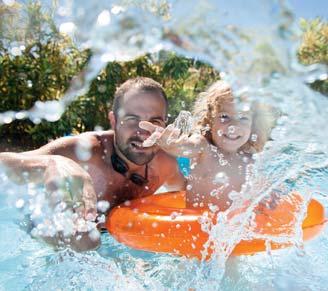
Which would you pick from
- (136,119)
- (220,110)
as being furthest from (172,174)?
(220,110)

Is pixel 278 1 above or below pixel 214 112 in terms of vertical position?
above

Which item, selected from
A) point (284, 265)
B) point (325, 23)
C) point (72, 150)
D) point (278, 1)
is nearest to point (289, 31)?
point (278, 1)

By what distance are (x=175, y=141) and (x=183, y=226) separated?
0.35m

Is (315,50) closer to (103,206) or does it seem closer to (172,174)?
(172,174)

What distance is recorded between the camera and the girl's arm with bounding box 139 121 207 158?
2.12m

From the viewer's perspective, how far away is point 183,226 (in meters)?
2.04

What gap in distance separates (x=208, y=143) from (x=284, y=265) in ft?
2.07

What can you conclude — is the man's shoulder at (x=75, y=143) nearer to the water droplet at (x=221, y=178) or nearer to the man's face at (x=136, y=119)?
the man's face at (x=136, y=119)

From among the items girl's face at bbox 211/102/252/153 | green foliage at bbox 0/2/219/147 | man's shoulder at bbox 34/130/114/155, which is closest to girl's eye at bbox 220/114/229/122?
girl's face at bbox 211/102/252/153

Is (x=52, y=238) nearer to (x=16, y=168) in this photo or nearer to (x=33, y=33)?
(x=16, y=168)

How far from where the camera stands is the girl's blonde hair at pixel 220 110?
245 cm

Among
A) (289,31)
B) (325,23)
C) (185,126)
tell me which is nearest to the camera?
(289,31)

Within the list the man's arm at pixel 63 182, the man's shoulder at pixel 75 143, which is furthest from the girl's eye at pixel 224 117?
the man's arm at pixel 63 182

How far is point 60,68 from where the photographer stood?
20.6 feet
